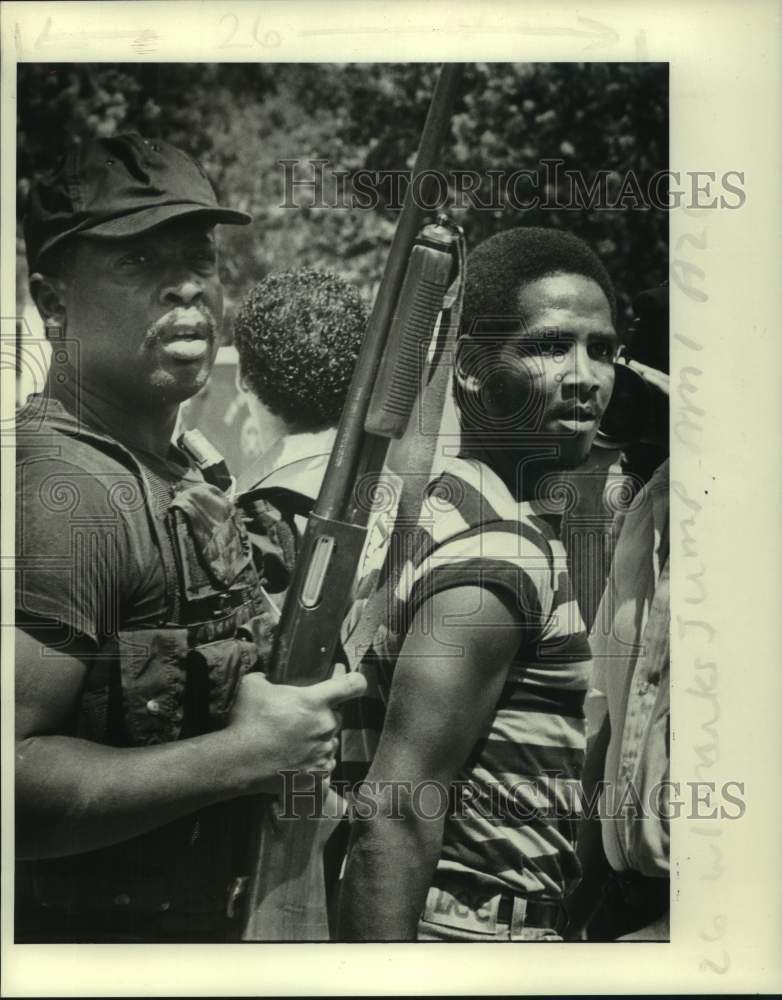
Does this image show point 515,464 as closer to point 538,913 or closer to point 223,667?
point 223,667

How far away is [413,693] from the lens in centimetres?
378

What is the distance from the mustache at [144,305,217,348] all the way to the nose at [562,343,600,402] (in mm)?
1092

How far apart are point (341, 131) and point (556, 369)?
99 centimetres

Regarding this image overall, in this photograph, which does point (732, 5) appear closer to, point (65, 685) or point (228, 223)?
point (228, 223)

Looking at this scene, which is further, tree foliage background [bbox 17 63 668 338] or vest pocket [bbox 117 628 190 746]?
tree foliage background [bbox 17 63 668 338]

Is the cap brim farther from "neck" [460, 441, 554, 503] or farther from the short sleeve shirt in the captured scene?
"neck" [460, 441, 554, 503]

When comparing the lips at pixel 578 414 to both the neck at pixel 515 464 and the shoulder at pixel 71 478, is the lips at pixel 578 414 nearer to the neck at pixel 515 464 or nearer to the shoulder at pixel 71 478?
the neck at pixel 515 464

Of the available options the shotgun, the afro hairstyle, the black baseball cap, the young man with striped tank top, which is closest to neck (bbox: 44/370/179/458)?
the black baseball cap

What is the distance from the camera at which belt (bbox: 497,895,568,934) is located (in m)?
3.85

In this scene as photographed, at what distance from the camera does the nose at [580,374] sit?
387cm

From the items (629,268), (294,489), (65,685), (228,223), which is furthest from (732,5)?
(65,685)

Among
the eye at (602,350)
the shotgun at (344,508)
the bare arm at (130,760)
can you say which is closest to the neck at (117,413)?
the shotgun at (344,508)

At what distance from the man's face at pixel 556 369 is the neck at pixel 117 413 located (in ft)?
3.29

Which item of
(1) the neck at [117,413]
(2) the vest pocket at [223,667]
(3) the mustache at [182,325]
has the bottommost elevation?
(2) the vest pocket at [223,667]
